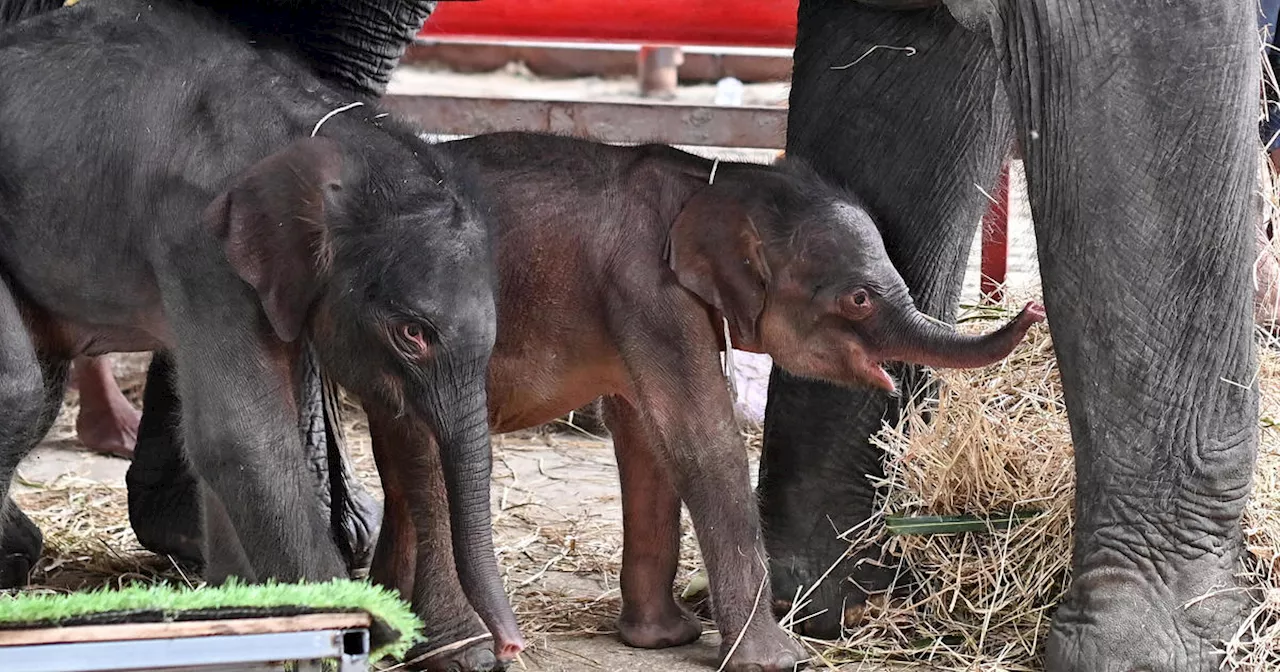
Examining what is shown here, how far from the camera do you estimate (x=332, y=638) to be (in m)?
2.41

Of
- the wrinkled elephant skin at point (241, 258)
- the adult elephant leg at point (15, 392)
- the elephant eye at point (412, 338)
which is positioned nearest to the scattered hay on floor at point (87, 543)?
the adult elephant leg at point (15, 392)

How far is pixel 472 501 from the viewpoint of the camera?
2893 mm

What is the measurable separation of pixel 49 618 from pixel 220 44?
1145mm

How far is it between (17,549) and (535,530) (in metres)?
1.16

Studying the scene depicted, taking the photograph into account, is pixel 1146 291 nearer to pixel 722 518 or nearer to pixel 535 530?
pixel 722 518

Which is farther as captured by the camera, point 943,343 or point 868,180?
point 868,180

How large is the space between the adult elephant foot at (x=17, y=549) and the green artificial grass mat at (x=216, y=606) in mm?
1356

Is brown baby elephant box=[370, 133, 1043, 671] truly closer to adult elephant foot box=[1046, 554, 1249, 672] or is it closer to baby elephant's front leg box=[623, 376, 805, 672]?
baby elephant's front leg box=[623, 376, 805, 672]

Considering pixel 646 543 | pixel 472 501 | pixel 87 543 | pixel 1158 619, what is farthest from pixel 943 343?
pixel 87 543


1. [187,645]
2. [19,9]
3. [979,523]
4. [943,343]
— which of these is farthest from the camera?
[19,9]

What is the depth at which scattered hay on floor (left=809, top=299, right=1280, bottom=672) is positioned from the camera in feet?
11.1

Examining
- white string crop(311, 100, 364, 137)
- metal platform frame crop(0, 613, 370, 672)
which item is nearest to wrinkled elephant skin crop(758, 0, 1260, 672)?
white string crop(311, 100, 364, 137)

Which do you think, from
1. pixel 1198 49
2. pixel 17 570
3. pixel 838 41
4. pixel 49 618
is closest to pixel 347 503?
pixel 17 570

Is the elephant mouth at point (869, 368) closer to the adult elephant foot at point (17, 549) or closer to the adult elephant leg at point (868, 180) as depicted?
the adult elephant leg at point (868, 180)
